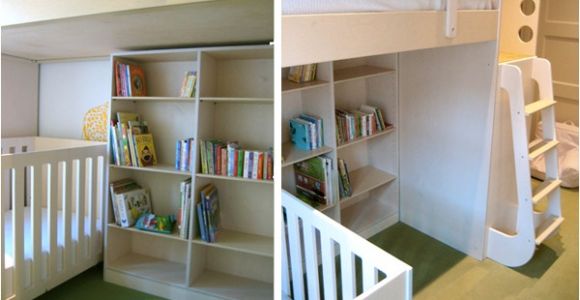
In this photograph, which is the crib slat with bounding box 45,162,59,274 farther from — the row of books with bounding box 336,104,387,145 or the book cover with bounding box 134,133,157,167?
the row of books with bounding box 336,104,387,145

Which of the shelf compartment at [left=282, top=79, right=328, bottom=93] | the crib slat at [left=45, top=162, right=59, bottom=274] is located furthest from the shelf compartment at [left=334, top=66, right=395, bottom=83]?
the crib slat at [left=45, top=162, right=59, bottom=274]

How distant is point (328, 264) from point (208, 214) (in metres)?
0.73

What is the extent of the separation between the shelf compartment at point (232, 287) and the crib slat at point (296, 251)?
12.5 inches

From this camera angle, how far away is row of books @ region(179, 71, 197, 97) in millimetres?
1765

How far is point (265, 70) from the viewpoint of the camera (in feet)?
Result: 5.52

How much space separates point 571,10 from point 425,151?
1.69m

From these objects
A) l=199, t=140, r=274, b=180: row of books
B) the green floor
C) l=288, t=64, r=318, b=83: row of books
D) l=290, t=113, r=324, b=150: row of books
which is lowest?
the green floor

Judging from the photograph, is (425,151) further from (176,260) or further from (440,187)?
(176,260)

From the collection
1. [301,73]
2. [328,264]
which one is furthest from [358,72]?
[328,264]

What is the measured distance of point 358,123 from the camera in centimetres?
228

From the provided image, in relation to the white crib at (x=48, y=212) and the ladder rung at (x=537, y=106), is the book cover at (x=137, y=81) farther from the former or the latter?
the ladder rung at (x=537, y=106)

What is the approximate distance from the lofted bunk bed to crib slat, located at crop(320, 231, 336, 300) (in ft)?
0.65

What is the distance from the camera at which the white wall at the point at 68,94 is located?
134 centimetres

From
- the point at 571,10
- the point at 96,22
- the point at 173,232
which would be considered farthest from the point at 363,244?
the point at 571,10
